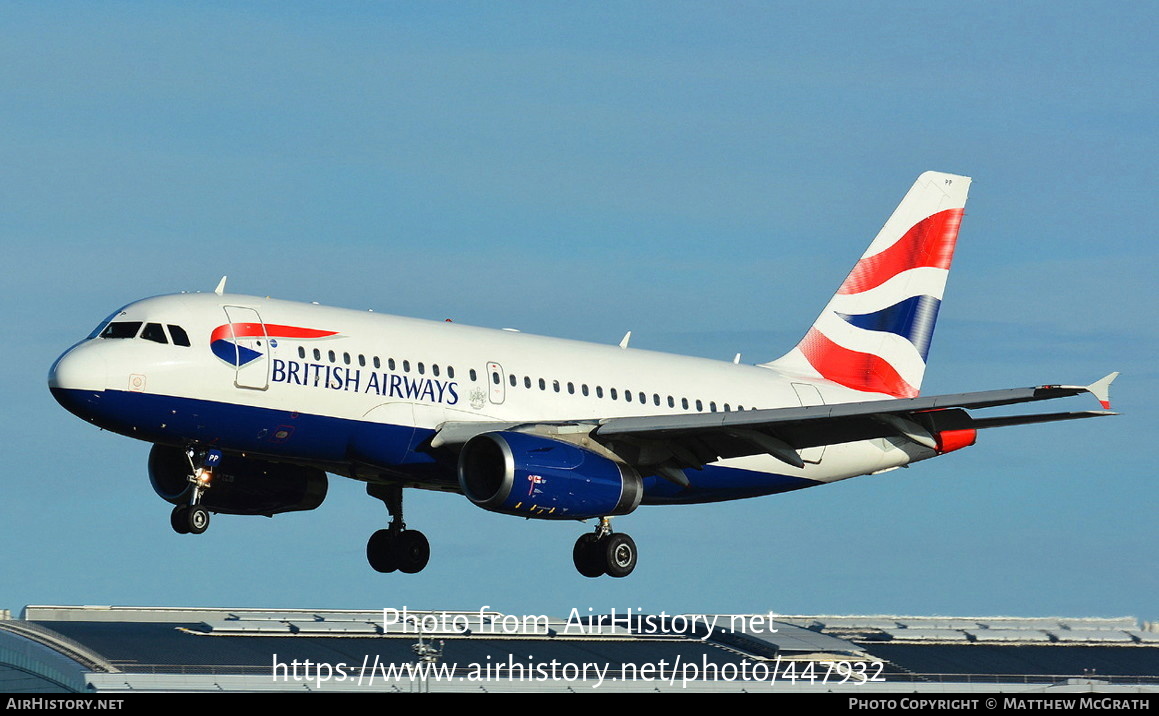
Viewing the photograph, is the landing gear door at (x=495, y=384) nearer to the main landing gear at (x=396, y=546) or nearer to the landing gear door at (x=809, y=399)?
the main landing gear at (x=396, y=546)

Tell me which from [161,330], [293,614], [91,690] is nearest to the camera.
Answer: [161,330]

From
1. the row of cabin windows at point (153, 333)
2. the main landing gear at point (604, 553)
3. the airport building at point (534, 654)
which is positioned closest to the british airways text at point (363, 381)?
the row of cabin windows at point (153, 333)

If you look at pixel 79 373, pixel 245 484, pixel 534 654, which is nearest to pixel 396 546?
pixel 245 484

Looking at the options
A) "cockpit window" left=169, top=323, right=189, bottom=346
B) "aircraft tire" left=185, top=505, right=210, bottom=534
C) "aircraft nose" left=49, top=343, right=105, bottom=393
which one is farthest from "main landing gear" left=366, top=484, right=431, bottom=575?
"aircraft nose" left=49, top=343, right=105, bottom=393

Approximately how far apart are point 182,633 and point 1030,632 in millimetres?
44536

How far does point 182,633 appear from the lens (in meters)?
80.9

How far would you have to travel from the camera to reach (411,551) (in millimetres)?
→ 49469

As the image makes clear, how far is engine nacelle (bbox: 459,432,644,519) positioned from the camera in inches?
1684


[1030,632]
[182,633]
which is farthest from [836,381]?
[1030,632]

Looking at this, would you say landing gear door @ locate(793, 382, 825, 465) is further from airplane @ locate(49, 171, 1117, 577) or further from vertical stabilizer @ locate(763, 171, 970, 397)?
vertical stabilizer @ locate(763, 171, 970, 397)

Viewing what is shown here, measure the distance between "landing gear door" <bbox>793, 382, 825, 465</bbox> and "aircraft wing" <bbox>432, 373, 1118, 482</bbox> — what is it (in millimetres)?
5057

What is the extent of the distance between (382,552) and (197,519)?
7.99 meters

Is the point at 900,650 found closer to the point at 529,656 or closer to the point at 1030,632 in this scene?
the point at 1030,632

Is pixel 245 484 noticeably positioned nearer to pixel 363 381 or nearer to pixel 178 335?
pixel 363 381
